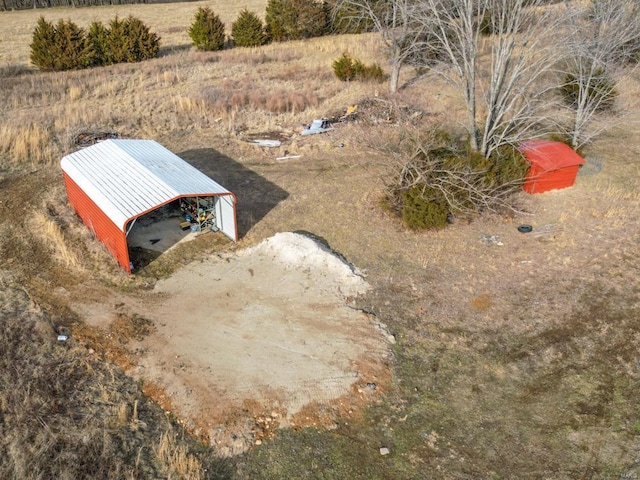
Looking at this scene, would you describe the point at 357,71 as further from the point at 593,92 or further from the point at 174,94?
the point at 593,92

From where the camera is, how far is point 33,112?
26391 mm

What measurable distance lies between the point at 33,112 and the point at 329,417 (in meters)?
23.9

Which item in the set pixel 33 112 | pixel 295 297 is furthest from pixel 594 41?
pixel 33 112

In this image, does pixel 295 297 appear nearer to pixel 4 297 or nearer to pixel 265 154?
pixel 4 297

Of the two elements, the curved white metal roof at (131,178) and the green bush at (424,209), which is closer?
the curved white metal roof at (131,178)

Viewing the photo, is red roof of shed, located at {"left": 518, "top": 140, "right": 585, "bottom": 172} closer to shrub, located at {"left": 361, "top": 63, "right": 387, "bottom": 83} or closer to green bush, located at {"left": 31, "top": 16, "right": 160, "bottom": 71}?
shrub, located at {"left": 361, "top": 63, "right": 387, "bottom": 83}

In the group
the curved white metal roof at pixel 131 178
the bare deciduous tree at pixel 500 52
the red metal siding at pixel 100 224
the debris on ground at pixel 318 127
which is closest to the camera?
the red metal siding at pixel 100 224

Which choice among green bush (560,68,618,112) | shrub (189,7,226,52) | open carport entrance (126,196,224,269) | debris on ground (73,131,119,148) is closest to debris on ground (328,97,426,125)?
green bush (560,68,618,112)

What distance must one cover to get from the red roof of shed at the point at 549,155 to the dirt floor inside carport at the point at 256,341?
8960 millimetres

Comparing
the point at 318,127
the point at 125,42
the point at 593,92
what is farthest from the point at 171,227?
the point at 125,42

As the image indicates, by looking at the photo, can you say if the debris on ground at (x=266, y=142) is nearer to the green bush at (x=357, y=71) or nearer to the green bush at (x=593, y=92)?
the green bush at (x=357, y=71)

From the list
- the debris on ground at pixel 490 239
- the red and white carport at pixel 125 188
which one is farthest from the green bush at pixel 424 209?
the red and white carport at pixel 125 188

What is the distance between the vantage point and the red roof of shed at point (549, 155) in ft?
62.3

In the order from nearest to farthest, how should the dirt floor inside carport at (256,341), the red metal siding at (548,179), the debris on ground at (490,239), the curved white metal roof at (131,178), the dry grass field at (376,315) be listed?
1. the dry grass field at (376,315)
2. the dirt floor inside carport at (256,341)
3. the curved white metal roof at (131,178)
4. the debris on ground at (490,239)
5. the red metal siding at (548,179)
